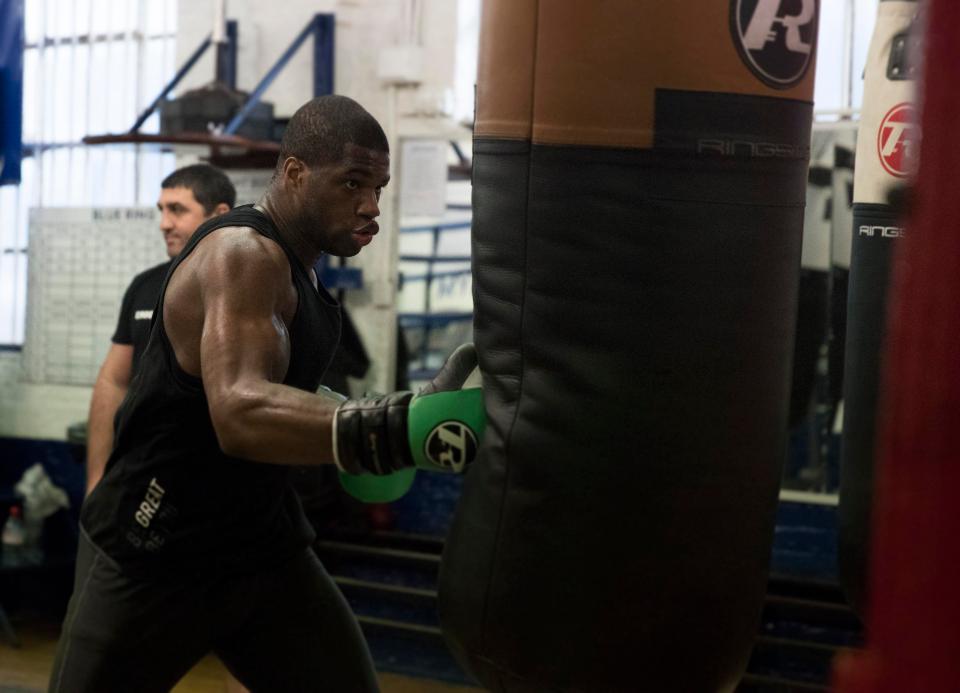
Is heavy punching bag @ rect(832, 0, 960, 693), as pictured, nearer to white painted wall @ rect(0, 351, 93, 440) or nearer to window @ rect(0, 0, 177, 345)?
window @ rect(0, 0, 177, 345)

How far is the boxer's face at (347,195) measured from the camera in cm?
189

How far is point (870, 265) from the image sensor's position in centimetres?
242

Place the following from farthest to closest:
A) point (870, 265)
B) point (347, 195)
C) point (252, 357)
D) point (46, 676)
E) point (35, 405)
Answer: point (35, 405) < point (46, 676) < point (870, 265) < point (347, 195) < point (252, 357)

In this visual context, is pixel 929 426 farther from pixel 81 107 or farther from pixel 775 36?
pixel 81 107

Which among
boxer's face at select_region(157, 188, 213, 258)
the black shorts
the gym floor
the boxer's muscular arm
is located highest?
boxer's face at select_region(157, 188, 213, 258)

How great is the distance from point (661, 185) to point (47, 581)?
3986 mm

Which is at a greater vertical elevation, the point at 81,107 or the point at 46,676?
the point at 81,107

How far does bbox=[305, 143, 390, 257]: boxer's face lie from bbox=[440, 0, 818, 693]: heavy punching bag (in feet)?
1.36

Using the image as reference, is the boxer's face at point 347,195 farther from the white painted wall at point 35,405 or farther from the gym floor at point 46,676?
the white painted wall at point 35,405

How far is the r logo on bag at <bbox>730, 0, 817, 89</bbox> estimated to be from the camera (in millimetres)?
1442

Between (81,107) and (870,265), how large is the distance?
12.0ft

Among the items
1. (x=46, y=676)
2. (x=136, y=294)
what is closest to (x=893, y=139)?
(x=136, y=294)

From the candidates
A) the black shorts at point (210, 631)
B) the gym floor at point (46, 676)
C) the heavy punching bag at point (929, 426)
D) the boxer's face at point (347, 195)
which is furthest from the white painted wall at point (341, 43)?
the heavy punching bag at point (929, 426)

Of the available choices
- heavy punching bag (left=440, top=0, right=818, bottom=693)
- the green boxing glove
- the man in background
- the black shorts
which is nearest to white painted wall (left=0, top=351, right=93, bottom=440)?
the man in background
